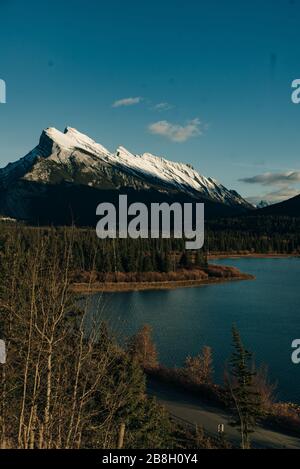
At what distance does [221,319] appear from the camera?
45.8 meters

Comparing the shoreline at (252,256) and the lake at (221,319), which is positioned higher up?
Answer: the shoreline at (252,256)

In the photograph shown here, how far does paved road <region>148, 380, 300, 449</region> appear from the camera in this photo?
61.3 feet

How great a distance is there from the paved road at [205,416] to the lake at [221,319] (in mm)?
4216

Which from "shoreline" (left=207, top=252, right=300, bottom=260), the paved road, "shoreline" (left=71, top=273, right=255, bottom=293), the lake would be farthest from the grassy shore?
the paved road

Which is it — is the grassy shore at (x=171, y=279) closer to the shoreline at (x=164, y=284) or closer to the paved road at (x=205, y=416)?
the shoreline at (x=164, y=284)

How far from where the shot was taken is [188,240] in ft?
424

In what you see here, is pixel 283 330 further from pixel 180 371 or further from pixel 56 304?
pixel 56 304

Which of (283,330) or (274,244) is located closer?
(283,330)

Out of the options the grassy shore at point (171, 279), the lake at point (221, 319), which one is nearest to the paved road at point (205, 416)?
the lake at point (221, 319)

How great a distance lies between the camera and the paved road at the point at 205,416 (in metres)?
18.7

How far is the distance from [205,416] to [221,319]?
2515 cm

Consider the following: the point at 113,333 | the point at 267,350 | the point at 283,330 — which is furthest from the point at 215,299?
the point at 113,333

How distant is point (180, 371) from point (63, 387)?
20.2m

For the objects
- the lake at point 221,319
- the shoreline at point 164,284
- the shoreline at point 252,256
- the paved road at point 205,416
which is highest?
the shoreline at point 252,256
